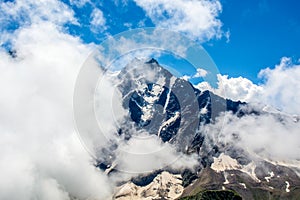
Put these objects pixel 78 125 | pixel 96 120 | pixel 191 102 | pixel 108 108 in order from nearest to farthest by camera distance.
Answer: pixel 78 125 < pixel 96 120 < pixel 191 102 < pixel 108 108

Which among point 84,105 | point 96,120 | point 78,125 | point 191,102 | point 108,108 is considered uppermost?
point 108,108

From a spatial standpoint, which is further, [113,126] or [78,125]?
[113,126]

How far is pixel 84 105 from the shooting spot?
1390 inches

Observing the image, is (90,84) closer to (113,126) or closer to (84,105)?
(84,105)

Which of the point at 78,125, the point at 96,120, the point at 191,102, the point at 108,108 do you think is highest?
the point at 108,108

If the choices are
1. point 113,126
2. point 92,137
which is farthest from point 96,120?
point 113,126

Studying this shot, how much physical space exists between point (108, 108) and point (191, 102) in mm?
12358

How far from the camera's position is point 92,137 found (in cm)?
4081

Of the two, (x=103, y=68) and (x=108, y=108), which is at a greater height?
(x=108, y=108)

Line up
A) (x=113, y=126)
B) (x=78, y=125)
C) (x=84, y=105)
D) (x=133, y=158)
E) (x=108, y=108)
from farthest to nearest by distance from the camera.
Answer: (x=113, y=126)
(x=108, y=108)
(x=133, y=158)
(x=84, y=105)
(x=78, y=125)

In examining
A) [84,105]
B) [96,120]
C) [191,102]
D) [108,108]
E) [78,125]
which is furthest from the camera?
[108,108]

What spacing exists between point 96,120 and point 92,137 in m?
8.57

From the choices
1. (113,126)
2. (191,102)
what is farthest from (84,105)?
(113,126)

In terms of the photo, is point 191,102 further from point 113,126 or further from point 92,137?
point 113,126
